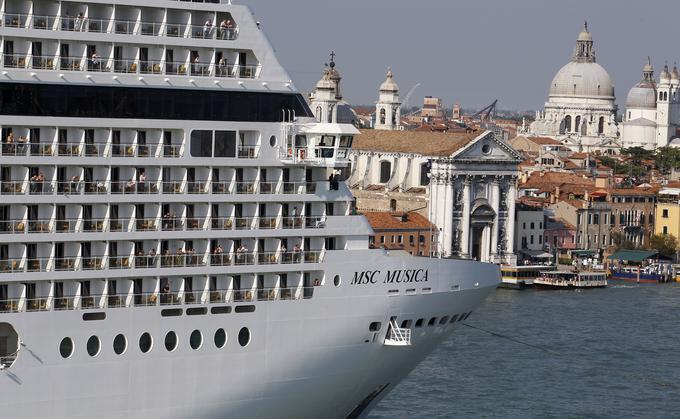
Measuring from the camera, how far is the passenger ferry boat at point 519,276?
143 ft

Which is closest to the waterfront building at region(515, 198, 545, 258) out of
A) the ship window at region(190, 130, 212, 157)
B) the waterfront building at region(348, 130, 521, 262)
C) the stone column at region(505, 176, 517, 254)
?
the stone column at region(505, 176, 517, 254)

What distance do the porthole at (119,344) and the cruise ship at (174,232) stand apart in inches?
1.1

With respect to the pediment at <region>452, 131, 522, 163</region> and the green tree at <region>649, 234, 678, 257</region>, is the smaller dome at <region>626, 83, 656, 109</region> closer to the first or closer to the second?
the green tree at <region>649, 234, 678, 257</region>

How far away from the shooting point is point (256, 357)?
15.5 meters

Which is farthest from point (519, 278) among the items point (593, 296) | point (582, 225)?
point (582, 225)

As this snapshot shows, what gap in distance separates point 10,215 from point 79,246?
24.3 inches

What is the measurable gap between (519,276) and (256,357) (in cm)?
2903

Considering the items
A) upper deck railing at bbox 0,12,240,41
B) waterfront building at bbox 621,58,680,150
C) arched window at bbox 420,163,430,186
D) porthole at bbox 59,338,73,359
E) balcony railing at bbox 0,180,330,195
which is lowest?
porthole at bbox 59,338,73,359

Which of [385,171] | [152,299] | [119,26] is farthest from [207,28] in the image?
[385,171]

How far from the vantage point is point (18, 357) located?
14352mm

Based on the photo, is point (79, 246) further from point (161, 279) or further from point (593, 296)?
point (593, 296)

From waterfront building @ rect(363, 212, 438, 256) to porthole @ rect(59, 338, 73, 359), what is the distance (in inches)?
1088

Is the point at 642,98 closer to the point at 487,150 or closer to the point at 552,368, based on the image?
the point at 487,150

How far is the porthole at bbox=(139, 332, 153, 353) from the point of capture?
49.0ft
